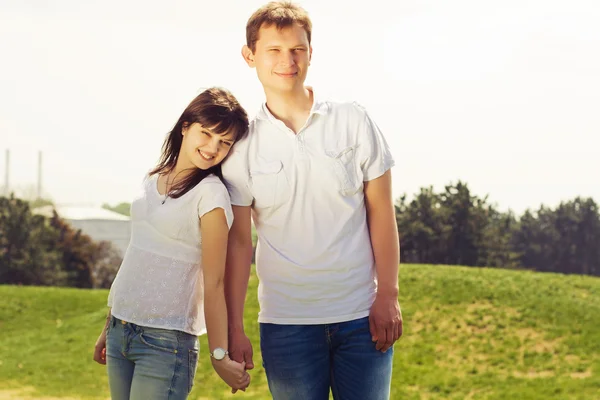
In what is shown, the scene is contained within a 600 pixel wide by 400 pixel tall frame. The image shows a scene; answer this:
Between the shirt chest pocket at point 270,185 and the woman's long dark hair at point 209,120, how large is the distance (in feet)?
0.53

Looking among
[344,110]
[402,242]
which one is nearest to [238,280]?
[344,110]

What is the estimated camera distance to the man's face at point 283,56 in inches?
121

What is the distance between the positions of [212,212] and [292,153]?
0.41 m

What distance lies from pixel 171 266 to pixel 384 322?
854 mm

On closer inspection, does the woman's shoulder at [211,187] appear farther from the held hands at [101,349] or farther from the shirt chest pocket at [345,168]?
the held hands at [101,349]

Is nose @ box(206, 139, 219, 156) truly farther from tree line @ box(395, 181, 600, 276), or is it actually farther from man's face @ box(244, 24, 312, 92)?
tree line @ box(395, 181, 600, 276)

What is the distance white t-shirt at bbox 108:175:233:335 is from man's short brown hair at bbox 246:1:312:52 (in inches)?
25.0

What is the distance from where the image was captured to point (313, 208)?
3.03 metres

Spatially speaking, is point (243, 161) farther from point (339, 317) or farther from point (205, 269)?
point (339, 317)

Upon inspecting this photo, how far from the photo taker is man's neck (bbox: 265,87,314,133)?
313 cm

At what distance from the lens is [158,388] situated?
2842 mm

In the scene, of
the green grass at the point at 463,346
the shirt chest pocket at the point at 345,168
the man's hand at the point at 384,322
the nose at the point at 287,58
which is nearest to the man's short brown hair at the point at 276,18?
the nose at the point at 287,58

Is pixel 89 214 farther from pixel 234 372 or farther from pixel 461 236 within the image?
pixel 234 372

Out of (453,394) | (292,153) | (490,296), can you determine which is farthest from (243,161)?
(490,296)
